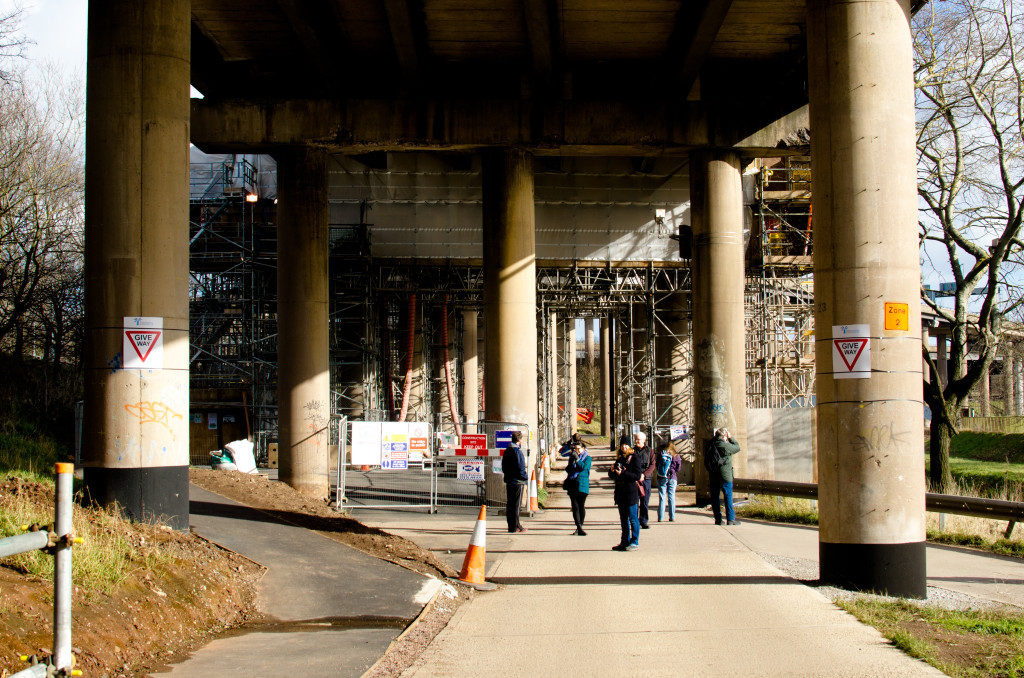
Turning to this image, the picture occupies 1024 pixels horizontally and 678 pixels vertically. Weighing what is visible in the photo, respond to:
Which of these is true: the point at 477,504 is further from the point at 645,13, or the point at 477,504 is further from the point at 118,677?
the point at 118,677

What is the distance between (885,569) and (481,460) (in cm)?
1064

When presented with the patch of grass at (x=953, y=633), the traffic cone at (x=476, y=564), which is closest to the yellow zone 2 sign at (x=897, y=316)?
the patch of grass at (x=953, y=633)

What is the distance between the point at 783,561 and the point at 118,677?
30.4 feet

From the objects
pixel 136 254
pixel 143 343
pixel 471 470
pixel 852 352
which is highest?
pixel 136 254

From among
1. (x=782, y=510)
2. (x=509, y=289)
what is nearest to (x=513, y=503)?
(x=782, y=510)

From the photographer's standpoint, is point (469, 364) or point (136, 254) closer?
point (136, 254)

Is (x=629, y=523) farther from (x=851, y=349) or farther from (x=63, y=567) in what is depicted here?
(x=63, y=567)

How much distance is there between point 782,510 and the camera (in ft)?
64.0

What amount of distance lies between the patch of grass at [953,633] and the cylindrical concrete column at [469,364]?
39.7 m

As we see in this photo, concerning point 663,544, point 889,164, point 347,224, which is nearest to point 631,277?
point 347,224

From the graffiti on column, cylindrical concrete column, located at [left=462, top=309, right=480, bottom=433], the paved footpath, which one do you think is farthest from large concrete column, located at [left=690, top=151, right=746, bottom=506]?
cylindrical concrete column, located at [left=462, top=309, right=480, bottom=433]

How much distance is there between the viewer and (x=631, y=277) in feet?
126

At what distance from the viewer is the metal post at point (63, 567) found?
473 centimetres

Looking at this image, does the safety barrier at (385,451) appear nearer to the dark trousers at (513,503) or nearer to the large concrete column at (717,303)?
the dark trousers at (513,503)
